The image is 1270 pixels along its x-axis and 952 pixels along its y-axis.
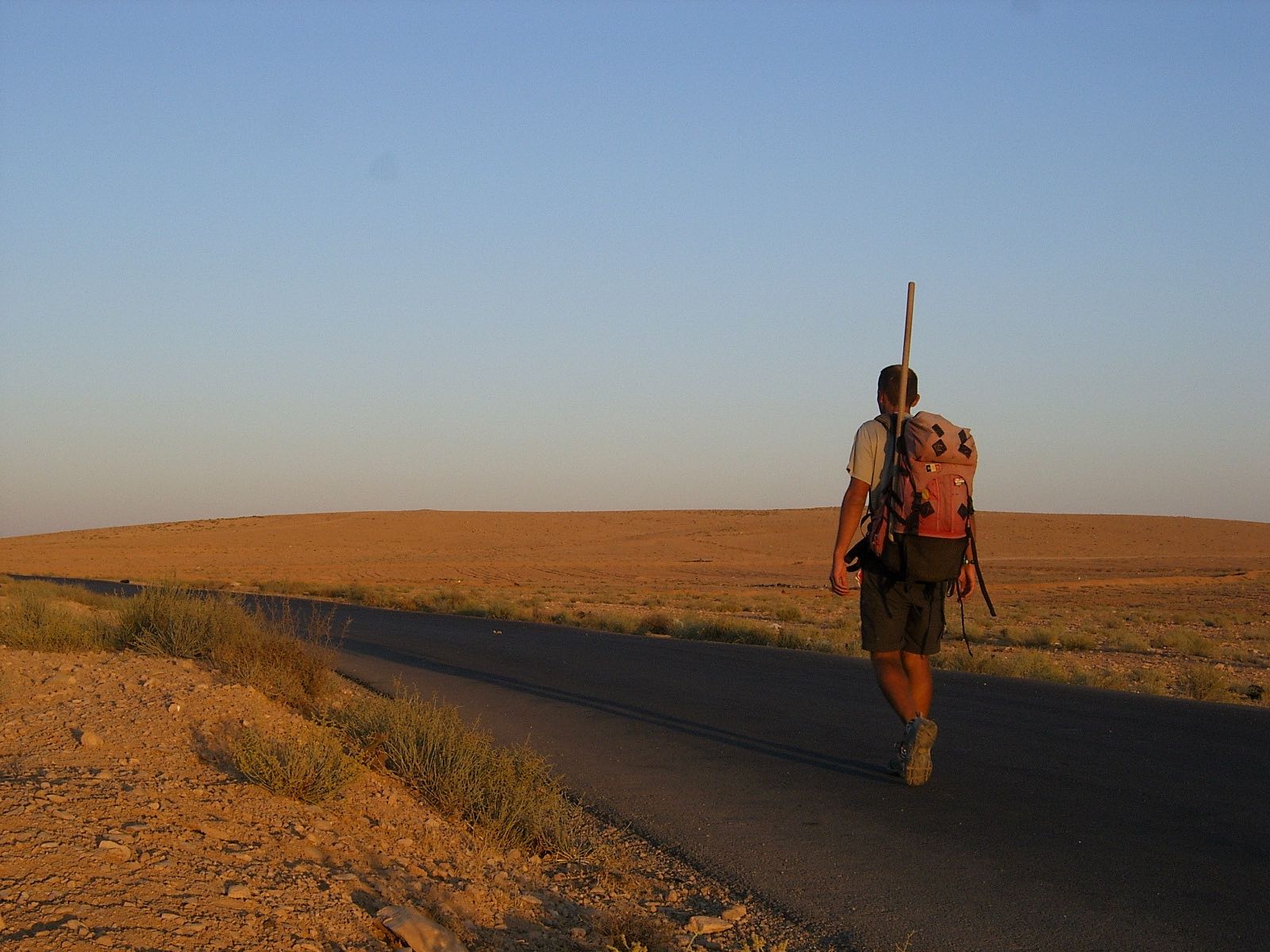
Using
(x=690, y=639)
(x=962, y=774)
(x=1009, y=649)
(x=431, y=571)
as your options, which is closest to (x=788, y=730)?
(x=962, y=774)

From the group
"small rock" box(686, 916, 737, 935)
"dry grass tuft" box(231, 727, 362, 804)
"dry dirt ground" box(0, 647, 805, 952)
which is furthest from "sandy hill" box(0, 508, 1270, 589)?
"small rock" box(686, 916, 737, 935)

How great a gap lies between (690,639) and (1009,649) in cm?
537

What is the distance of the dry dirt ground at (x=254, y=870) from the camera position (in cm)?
400

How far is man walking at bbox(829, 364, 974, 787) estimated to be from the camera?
6.79 metres

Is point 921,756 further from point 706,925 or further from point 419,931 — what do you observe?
point 419,931

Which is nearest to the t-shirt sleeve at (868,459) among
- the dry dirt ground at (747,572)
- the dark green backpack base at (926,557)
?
the dark green backpack base at (926,557)

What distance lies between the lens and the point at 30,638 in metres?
11.9

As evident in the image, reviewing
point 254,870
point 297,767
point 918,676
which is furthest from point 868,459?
point 254,870

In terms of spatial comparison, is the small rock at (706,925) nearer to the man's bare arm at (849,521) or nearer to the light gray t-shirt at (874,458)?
the man's bare arm at (849,521)

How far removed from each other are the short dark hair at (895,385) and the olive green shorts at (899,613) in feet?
3.41

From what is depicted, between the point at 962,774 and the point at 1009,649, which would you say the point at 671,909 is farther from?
the point at 1009,649

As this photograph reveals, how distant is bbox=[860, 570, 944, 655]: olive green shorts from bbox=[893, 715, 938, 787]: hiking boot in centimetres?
41

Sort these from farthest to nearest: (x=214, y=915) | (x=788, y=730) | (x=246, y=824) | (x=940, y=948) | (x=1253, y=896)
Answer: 1. (x=788, y=730)
2. (x=246, y=824)
3. (x=1253, y=896)
4. (x=940, y=948)
5. (x=214, y=915)

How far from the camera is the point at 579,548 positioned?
91.4 metres
